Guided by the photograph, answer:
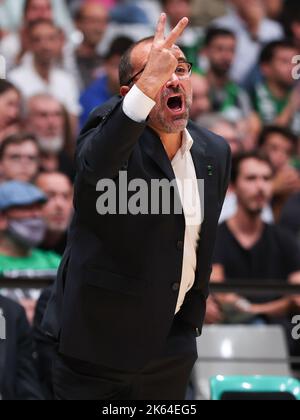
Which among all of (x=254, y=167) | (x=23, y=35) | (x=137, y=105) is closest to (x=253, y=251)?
(x=254, y=167)

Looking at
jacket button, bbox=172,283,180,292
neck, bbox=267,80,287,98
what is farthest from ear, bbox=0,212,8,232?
jacket button, bbox=172,283,180,292

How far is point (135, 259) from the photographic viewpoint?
2.85 meters

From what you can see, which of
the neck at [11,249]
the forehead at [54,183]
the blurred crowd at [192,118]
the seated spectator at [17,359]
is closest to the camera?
the seated spectator at [17,359]

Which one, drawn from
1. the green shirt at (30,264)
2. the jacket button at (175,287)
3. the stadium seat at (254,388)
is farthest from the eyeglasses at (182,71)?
the green shirt at (30,264)

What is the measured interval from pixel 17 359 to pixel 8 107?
2.45 meters

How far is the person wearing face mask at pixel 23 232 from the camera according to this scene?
532 cm

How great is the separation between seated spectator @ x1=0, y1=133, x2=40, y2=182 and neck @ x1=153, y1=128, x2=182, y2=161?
9.74ft

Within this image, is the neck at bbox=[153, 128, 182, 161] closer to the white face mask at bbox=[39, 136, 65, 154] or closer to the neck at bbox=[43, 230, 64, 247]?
the neck at bbox=[43, 230, 64, 247]

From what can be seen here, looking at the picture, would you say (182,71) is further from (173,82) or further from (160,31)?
(160,31)

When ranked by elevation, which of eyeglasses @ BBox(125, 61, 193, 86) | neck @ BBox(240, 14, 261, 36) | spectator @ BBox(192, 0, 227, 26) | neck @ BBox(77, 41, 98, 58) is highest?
spectator @ BBox(192, 0, 227, 26)

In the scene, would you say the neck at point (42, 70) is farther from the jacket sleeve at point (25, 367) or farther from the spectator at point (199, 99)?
the jacket sleeve at point (25, 367)

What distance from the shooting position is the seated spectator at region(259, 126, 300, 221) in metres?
6.57

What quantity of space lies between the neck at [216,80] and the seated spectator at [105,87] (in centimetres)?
69

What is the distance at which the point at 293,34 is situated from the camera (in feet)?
24.5
